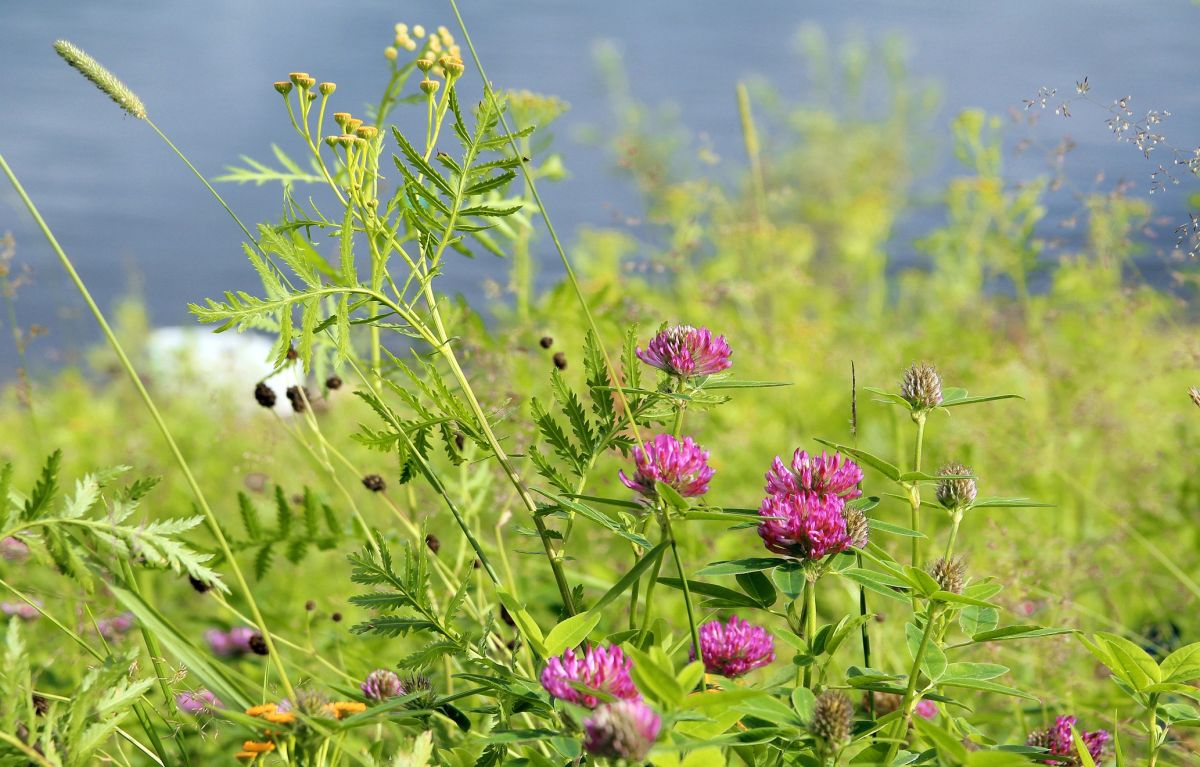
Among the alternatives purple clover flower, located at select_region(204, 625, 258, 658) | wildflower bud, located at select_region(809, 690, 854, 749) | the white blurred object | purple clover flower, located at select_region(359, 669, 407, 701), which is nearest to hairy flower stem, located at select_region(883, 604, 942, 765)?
wildflower bud, located at select_region(809, 690, 854, 749)

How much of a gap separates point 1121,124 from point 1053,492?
170 cm

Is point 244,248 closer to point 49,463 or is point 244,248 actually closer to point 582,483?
point 49,463

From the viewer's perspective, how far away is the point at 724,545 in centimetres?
198

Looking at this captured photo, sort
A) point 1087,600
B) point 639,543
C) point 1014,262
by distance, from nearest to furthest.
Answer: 1. point 639,543
2. point 1087,600
3. point 1014,262

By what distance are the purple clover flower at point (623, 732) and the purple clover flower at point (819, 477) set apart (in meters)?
0.31

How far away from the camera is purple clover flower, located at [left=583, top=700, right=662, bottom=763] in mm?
599

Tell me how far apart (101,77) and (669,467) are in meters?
0.53

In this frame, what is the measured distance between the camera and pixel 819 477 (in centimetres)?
89

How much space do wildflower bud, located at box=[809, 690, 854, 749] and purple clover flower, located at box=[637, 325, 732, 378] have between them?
287mm

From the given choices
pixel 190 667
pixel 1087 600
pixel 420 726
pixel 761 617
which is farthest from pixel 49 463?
pixel 1087 600

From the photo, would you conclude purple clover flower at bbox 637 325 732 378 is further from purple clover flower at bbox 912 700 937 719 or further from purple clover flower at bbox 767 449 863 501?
purple clover flower at bbox 912 700 937 719

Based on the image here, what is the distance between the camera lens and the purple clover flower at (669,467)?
819 millimetres

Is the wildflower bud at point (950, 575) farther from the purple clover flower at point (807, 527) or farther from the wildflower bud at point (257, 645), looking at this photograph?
the wildflower bud at point (257, 645)

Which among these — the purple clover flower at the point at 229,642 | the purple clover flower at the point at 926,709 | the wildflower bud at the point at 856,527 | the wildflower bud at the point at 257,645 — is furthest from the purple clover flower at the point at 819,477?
the purple clover flower at the point at 229,642
